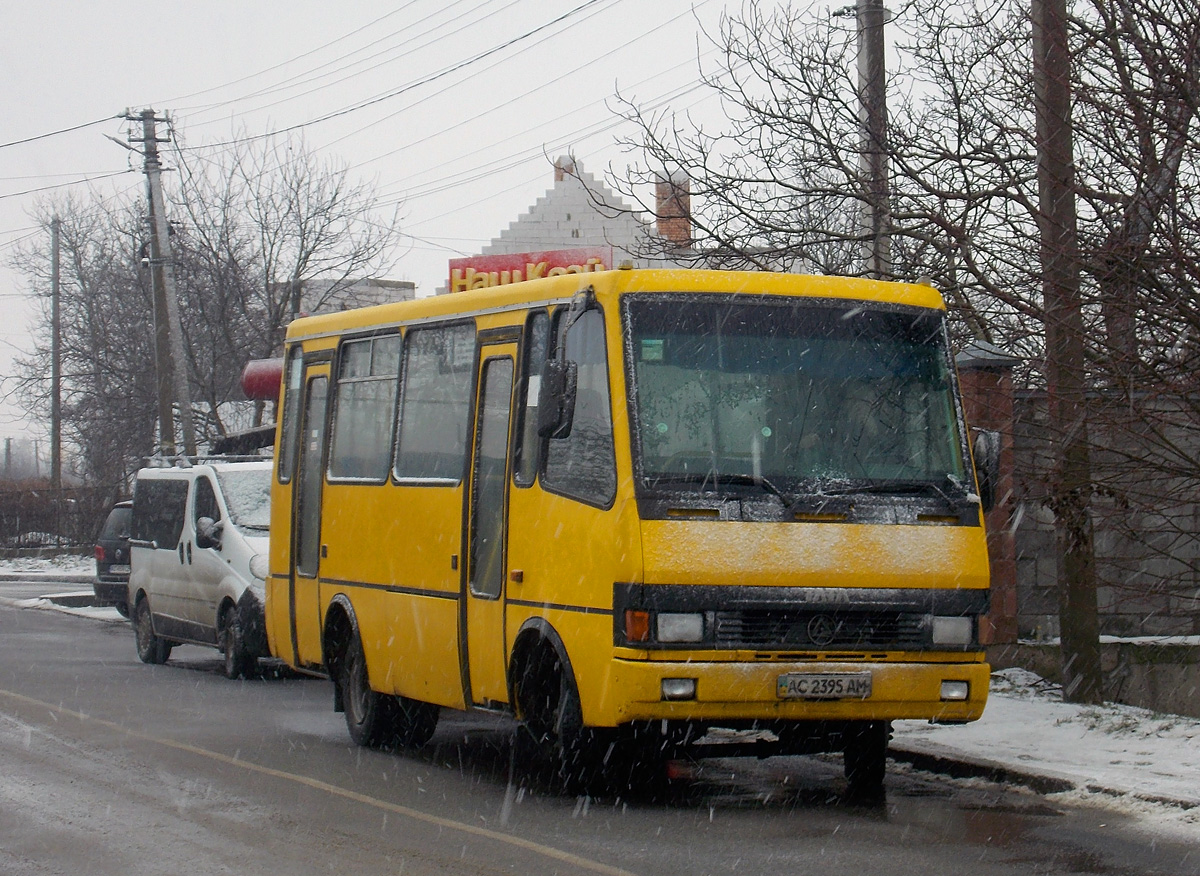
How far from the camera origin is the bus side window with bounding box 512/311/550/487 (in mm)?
9523

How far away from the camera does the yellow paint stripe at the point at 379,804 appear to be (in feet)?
24.3

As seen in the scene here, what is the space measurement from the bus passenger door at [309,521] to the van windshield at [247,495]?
15.2ft

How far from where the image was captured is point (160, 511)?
1930cm

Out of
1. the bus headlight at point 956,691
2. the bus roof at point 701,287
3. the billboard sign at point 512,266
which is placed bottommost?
the bus headlight at point 956,691

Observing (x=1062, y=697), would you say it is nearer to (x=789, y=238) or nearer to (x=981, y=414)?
(x=981, y=414)

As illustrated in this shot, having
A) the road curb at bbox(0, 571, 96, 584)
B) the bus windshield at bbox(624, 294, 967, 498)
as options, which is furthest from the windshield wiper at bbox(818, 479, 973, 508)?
the road curb at bbox(0, 571, 96, 584)

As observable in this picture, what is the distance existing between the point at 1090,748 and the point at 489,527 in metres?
3.74

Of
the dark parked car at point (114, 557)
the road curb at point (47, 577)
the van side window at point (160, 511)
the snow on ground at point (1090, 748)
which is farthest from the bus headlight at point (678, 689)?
the road curb at point (47, 577)

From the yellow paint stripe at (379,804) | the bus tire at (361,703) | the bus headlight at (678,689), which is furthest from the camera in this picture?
the bus tire at (361,703)

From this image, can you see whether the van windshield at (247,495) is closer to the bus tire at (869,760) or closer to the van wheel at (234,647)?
the van wheel at (234,647)

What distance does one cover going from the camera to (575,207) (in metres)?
55.1

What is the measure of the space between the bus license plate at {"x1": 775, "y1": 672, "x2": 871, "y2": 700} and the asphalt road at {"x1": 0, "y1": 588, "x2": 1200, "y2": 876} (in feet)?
2.02

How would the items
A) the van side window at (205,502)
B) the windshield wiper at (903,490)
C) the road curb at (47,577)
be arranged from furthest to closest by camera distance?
the road curb at (47,577)
the van side window at (205,502)
the windshield wiper at (903,490)

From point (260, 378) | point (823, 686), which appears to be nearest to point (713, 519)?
point (823, 686)
